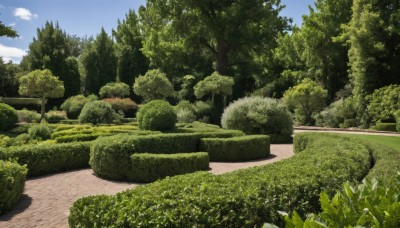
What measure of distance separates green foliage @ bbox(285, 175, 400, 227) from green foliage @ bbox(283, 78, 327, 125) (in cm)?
2711

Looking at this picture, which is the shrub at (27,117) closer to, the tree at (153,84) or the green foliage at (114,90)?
the tree at (153,84)

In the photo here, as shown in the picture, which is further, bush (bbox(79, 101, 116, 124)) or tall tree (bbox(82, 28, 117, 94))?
tall tree (bbox(82, 28, 117, 94))

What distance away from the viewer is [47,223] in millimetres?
5922

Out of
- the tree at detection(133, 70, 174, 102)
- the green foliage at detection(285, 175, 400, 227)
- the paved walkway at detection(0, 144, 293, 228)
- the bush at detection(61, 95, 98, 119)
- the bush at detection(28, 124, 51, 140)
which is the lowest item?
the paved walkway at detection(0, 144, 293, 228)

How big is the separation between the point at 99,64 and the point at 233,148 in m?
32.3

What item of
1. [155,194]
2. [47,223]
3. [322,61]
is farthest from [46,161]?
[322,61]

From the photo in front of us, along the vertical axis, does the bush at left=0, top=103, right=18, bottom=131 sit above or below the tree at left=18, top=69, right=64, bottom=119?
below

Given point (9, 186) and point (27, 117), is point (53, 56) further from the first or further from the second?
point (9, 186)

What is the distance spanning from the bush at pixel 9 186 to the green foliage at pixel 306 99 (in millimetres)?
24317

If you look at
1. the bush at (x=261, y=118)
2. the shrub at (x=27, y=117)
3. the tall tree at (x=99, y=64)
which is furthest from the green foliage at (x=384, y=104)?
the tall tree at (x=99, y=64)

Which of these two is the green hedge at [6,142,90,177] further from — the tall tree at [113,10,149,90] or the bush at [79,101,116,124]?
the tall tree at [113,10,149,90]

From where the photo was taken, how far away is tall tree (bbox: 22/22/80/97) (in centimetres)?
3697

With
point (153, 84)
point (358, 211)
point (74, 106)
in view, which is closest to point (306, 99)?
point (153, 84)

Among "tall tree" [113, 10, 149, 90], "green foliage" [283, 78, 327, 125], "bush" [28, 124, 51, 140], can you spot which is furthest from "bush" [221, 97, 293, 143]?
"tall tree" [113, 10, 149, 90]
